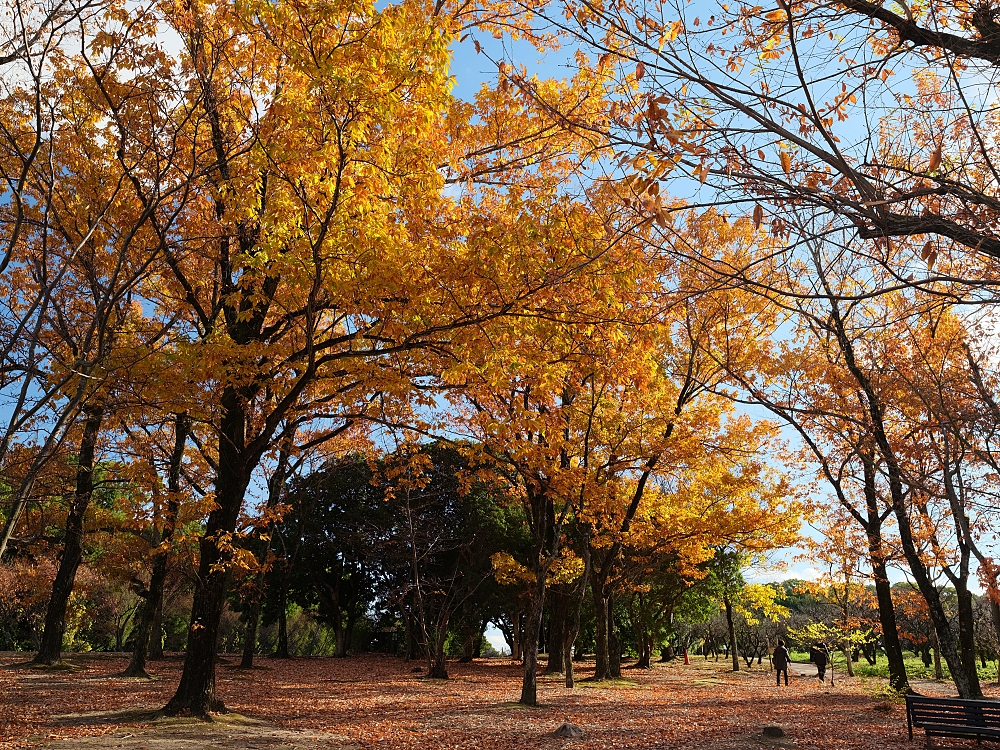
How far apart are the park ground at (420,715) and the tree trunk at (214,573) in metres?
0.40

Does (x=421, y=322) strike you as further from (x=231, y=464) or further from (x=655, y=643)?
(x=655, y=643)

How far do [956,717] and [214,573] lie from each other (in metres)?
9.77

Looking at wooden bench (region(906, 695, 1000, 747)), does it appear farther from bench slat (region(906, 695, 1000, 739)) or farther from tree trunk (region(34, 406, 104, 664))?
tree trunk (region(34, 406, 104, 664))

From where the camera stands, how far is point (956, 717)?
310 inches

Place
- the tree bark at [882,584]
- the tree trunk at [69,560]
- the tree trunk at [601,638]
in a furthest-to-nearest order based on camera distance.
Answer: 1. the tree trunk at [601,638]
2. the tree trunk at [69,560]
3. the tree bark at [882,584]

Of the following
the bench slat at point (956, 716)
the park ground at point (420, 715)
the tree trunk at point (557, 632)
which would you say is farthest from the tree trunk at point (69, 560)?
the bench slat at point (956, 716)

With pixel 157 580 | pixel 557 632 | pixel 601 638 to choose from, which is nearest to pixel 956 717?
pixel 601 638

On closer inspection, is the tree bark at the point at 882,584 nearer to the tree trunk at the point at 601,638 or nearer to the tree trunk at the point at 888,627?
the tree trunk at the point at 888,627

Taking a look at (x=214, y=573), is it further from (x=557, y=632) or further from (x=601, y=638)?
(x=557, y=632)

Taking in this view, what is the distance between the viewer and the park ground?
27.1ft

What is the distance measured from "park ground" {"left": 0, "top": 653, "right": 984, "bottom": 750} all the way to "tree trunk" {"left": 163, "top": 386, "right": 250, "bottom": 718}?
1.31 ft

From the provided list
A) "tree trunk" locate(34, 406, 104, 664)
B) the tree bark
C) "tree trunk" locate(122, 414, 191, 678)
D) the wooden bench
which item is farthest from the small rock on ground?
"tree trunk" locate(34, 406, 104, 664)

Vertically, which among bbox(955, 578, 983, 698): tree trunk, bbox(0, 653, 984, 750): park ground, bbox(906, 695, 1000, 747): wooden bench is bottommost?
bbox(0, 653, 984, 750): park ground

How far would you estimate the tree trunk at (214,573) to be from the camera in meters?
8.95
